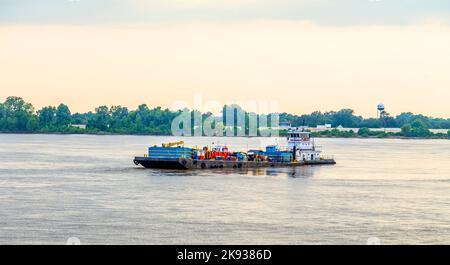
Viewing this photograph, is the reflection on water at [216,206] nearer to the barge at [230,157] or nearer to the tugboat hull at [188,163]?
the tugboat hull at [188,163]

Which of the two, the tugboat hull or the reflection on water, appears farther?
the tugboat hull

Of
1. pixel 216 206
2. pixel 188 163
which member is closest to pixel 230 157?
pixel 188 163

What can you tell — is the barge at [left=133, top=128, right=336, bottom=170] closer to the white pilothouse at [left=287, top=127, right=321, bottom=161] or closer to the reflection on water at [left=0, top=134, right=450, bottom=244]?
the white pilothouse at [left=287, top=127, right=321, bottom=161]

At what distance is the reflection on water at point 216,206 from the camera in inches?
816

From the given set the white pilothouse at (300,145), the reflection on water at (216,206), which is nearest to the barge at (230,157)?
the white pilothouse at (300,145)

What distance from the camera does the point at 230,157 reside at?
→ 57.9 meters

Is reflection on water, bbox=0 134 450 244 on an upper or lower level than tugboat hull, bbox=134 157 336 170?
lower

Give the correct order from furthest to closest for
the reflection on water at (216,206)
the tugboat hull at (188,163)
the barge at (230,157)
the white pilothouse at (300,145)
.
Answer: the white pilothouse at (300,145) < the barge at (230,157) < the tugboat hull at (188,163) < the reflection on water at (216,206)

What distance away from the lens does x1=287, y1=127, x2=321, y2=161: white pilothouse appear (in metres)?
64.9

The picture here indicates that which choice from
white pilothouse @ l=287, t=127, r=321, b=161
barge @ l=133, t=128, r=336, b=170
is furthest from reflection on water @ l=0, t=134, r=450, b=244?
white pilothouse @ l=287, t=127, r=321, b=161

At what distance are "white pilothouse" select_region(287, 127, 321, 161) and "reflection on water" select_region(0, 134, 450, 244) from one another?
12.4 metres

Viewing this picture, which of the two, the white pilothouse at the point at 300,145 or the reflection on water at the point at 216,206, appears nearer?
the reflection on water at the point at 216,206
